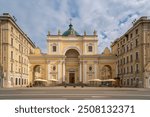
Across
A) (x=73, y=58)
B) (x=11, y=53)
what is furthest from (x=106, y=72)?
(x=11, y=53)

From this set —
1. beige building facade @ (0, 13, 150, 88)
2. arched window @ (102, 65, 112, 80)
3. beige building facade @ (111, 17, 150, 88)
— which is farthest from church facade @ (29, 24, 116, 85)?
arched window @ (102, 65, 112, 80)

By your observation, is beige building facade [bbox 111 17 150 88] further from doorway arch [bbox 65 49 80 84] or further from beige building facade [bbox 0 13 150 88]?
doorway arch [bbox 65 49 80 84]

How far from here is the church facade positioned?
250ft

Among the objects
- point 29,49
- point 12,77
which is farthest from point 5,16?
point 29,49

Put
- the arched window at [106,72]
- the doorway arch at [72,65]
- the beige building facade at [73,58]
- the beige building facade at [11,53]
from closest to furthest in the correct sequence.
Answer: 1. the beige building facade at [11,53]
2. the beige building facade at [73,58]
3. the doorway arch at [72,65]
4. the arched window at [106,72]

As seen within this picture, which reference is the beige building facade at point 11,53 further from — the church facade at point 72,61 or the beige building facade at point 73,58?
the church facade at point 72,61

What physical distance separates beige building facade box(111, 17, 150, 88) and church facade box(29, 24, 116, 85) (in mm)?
6903

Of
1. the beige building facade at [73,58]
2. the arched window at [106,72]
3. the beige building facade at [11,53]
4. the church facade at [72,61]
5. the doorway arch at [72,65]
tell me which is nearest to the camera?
the beige building facade at [11,53]

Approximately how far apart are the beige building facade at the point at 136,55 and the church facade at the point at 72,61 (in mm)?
6903

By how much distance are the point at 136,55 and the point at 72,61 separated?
26.4 meters

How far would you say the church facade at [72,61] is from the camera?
250ft

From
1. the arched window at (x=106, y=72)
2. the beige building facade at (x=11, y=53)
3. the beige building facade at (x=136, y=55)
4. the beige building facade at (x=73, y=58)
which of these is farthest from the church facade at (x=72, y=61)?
the beige building facade at (x=11, y=53)

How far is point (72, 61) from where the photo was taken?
8019cm

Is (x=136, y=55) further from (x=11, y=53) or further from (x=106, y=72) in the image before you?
(x=106, y=72)
